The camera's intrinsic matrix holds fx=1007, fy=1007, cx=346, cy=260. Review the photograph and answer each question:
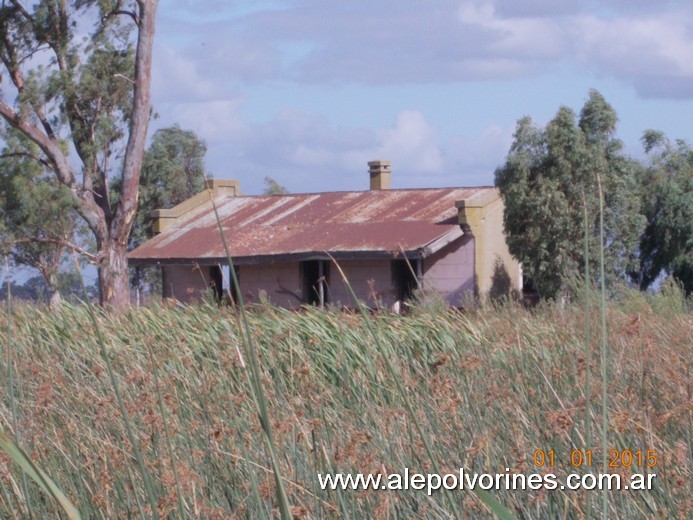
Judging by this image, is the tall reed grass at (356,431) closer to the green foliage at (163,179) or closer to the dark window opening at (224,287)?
Answer: the dark window opening at (224,287)

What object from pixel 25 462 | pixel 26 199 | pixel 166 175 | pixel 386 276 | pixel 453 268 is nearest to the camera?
pixel 25 462

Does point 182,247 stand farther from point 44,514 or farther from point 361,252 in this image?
point 44,514

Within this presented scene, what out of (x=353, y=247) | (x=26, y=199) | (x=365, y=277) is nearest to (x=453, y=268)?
(x=365, y=277)

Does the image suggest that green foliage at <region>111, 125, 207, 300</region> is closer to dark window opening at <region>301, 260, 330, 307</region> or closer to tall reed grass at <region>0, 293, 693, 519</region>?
dark window opening at <region>301, 260, 330, 307</region>

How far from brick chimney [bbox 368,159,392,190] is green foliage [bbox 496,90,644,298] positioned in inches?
264

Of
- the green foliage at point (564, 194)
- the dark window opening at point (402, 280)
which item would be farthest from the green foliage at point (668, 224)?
the dark window opening at point (402, 280)

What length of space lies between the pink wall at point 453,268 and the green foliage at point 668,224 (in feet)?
16.1

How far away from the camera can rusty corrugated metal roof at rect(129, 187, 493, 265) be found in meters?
22.3

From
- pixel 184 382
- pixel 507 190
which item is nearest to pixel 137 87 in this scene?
pixel 507 190

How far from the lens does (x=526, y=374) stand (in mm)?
5648

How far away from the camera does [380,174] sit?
28.5 meters

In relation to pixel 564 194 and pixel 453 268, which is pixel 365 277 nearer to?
→ pixel 453 268

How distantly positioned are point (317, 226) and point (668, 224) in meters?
8.56
